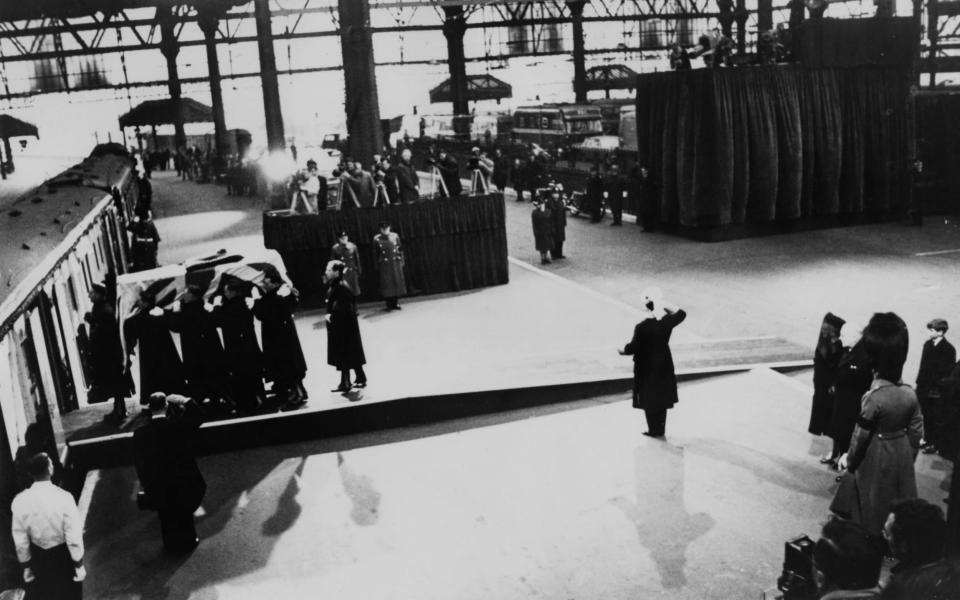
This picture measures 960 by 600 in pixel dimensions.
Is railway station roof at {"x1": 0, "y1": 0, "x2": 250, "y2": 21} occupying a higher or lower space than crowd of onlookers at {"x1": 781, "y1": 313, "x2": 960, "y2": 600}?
higher

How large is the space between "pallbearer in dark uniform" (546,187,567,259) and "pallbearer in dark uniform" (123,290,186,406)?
10.2 meters

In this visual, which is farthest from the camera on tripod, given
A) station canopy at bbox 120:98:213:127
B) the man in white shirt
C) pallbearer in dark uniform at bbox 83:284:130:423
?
station canopy at bbox 120:98:213:127

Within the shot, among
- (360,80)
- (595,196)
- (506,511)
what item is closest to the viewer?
(506,511)

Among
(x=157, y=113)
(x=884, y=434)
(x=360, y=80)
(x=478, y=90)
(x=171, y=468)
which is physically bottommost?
(x=171, y=468)

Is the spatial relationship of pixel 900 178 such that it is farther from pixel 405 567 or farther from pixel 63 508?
pixel 63 508

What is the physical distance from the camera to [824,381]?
770cm

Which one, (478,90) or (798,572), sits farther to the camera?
(478,90)

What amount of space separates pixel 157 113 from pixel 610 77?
2355cm

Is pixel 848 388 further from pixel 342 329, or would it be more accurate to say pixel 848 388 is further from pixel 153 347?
pixel 153 347

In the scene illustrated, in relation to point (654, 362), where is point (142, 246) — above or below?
above

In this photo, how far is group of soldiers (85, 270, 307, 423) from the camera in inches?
357

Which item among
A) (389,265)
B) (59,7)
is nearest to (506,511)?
(389,265)

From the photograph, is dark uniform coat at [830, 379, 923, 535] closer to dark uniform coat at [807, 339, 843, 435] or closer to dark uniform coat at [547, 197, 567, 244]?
dark uniform coat at [807, 339, 843, 435]

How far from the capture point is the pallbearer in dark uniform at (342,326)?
32.6 ft
